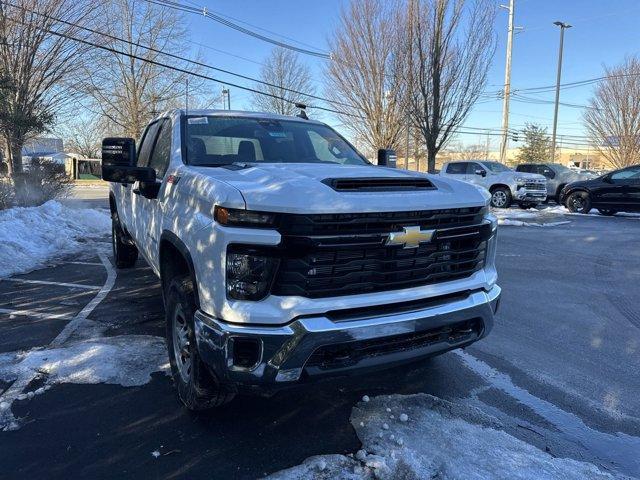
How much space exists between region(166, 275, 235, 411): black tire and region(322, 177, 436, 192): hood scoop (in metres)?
1.06

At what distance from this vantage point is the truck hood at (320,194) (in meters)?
2.52

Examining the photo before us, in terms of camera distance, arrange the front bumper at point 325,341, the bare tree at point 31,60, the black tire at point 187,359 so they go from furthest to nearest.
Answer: the bare tree at point 31,60 → the black tire at point 187,359 → the front bumper at point 325,341

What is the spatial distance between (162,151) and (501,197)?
1654cm

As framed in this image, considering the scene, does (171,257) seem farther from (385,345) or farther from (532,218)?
(532,218)

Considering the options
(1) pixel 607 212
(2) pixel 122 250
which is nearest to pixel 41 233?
(2) pixel 122 250

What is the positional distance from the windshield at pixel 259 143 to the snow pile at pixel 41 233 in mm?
4719

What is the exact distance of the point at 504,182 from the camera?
18.5 m

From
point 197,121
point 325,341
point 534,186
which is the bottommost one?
point 325,341

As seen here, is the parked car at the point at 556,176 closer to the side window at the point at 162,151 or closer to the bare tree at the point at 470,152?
the side window at the point at 162,151

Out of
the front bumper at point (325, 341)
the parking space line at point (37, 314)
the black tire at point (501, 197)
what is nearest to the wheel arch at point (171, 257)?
the front bumper at point (325, 341)

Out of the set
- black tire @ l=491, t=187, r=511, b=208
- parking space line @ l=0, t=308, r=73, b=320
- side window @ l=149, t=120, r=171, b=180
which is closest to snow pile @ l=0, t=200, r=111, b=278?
parking space line @ l=0, t=308, r=73, b=320

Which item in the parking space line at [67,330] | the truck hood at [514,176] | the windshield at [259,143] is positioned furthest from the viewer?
the truck hood at [514,176]

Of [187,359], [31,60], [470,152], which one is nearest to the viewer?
[187,359]

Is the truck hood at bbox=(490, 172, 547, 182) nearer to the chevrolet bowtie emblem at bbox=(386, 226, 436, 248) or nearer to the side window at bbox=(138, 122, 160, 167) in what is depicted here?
the side window at bbox=(138, 122, 160, 167)
